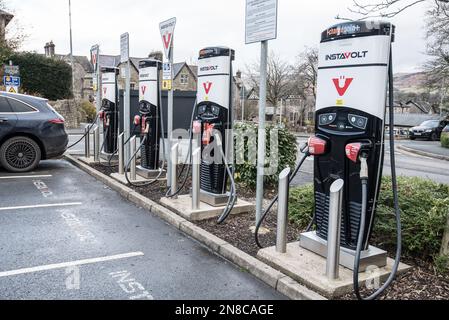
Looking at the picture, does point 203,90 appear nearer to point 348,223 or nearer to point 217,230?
point 217,230

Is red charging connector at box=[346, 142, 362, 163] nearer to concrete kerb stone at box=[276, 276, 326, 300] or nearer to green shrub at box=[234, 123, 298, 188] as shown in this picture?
concrete kerb stone at box=[276, 276, 326, 300]

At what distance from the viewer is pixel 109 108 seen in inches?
392

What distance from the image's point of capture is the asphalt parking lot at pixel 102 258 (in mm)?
3514

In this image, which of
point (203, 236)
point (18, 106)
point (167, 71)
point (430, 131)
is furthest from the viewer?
point (430, 131)

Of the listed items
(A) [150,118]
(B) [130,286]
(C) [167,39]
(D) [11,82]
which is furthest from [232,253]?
(D) [11,82]

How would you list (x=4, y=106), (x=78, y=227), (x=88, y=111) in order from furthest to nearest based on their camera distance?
(x=88, y=111)
(x=4, y=106)
(x=78, y=227)

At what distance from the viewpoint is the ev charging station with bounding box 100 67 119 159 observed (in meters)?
9.86

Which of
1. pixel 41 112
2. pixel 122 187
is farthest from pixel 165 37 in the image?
pixel 41 112

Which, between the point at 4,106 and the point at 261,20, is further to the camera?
the point at 4,106

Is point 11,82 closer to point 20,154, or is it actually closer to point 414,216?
point 20,154

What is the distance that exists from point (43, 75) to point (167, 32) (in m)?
23.5

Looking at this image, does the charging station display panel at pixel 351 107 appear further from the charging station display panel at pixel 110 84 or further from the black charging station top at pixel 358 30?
the charging station display panel at pixel 110 84

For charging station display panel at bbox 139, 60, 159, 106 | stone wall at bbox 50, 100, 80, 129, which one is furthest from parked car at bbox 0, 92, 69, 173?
stone wall at bbox 50, 100, 80, 129
